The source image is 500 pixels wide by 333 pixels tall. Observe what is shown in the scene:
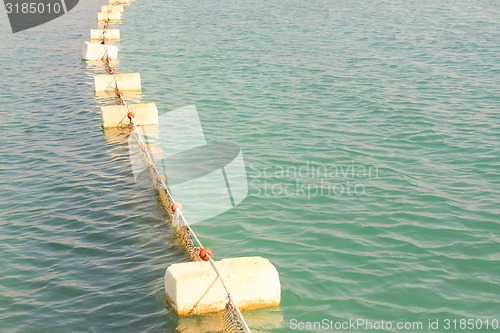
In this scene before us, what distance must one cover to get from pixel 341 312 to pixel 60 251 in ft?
16.1

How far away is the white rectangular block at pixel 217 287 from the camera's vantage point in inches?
382

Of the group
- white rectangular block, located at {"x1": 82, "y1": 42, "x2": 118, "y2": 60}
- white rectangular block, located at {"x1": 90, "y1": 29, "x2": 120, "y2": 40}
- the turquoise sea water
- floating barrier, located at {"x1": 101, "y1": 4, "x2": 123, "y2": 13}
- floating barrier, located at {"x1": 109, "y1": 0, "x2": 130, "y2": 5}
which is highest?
floating barrier, located at {"x1": 109, "y1": 0, "x2": 130, "y2": 5}

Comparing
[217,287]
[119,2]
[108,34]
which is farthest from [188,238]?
[119,2]

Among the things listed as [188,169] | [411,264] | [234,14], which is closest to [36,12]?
[234,14]

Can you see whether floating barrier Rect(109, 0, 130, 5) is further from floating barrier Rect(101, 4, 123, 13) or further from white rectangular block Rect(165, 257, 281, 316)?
white rectangular block Rect(165, 257, 281, 316)

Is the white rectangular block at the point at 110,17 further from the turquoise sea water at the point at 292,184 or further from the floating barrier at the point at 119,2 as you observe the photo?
the turquoise sea water at the point at 292,184

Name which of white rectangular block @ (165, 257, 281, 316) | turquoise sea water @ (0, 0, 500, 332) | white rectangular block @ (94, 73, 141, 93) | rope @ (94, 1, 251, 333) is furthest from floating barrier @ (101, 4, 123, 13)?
white rectangular block @ (165, 257, 281, 316)

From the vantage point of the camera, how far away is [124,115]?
63.4ft

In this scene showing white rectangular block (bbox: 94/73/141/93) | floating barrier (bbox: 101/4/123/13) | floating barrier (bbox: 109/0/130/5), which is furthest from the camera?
floating barrier (bbox: 109/0/130/5)

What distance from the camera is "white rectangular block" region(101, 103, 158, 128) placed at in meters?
19.2

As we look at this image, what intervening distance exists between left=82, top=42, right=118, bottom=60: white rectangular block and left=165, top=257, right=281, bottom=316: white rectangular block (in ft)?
65.0

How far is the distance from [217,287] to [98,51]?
2049cm

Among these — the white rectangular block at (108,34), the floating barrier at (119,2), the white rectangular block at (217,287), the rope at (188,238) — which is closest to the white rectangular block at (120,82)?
the rope at (188,238)

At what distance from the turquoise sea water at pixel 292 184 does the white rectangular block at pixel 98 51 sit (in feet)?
1.86
